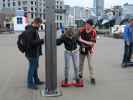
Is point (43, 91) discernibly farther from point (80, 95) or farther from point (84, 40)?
point (84, 40)

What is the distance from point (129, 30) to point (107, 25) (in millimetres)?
63175

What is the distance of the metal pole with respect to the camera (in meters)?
8.95

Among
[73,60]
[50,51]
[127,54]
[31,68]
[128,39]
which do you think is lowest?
[127,54]

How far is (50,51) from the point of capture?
905 centimetres

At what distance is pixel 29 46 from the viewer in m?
9.67

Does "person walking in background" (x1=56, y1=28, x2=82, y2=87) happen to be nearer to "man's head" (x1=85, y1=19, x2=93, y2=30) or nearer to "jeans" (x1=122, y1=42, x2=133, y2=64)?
"man's head" (x1=85, y1=19, x2=93, y2=30)

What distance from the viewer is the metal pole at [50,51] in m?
8.95

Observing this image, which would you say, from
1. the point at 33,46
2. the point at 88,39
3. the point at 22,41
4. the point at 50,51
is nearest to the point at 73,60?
the point at 88,39

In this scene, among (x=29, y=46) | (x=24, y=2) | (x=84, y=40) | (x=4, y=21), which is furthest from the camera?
(x=24, y=2)

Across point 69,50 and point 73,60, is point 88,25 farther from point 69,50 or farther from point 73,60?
point 73,60

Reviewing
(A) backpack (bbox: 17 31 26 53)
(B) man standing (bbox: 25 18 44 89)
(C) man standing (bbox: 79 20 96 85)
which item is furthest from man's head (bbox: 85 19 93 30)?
(A) backpack (bbox: 17 31 26 53)

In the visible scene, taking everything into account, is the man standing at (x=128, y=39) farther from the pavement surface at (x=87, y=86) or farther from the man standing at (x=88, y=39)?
the man standing at (x=88, y=39)

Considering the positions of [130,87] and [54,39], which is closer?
[54,39]

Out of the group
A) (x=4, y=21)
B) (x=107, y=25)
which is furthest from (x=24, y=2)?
(x=107, y=25)
